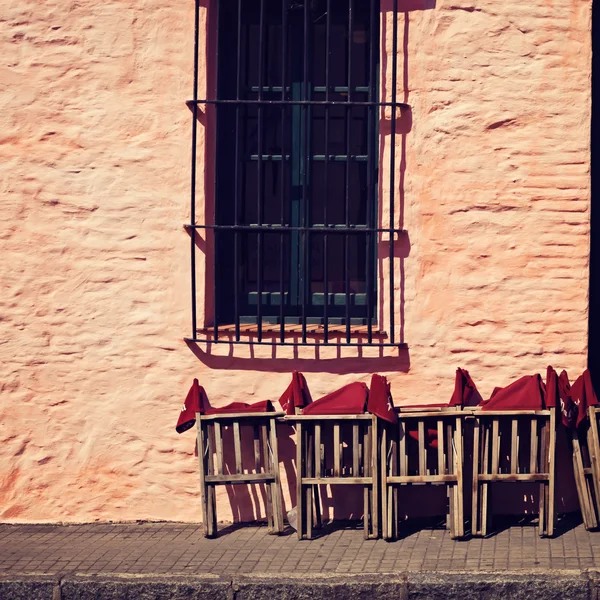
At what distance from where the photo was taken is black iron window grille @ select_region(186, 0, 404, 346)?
7066mm

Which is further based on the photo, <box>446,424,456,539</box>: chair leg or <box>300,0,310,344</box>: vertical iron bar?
<box>300,0,310,344</box>: vertical iron bar

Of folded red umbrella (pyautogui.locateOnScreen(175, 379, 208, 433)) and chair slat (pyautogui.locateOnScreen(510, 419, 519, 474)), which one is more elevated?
folded red umbrella (pyautogui.locateOnScreen(175, 379, 208, 433))

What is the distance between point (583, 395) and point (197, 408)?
228cm

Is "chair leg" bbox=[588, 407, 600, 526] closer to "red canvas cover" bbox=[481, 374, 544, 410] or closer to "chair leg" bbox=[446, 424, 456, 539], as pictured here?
"red canvas cover" bbox=[481, 374, 544, 410]

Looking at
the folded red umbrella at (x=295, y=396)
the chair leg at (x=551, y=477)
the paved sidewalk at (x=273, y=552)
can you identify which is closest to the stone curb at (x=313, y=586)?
the paved sidewalk at (x=273, y=552)

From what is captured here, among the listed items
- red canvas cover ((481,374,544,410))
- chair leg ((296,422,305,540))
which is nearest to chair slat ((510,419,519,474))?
red canvas cover ((481,374,544,410))

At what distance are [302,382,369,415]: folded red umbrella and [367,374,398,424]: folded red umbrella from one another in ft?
0.26

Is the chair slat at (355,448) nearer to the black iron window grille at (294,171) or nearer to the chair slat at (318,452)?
the chair slat at (318,452)

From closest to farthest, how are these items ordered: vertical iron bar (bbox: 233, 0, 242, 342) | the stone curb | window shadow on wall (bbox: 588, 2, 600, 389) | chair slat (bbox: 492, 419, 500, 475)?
1. the stone curb
2. chair slat (bbox: 492, 419, 500, 475)
3. vertical iron bar (bbox: 233, 0, 242, 342)
4. window shadow on wall (bbox: 588, 2, 600, 389)

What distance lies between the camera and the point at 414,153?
6.91 meters

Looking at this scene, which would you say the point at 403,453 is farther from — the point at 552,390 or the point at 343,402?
the point at 552,390

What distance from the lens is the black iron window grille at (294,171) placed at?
23.2 ft

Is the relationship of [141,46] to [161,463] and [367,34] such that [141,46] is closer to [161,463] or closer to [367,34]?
[367,34]

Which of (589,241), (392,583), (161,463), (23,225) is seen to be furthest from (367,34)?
(392,583)
